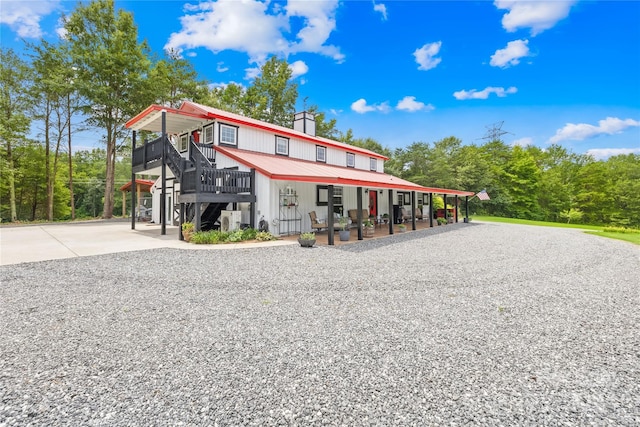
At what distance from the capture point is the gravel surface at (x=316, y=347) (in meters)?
2.10

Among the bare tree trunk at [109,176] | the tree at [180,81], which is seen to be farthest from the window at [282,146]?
the tree at [180,81]

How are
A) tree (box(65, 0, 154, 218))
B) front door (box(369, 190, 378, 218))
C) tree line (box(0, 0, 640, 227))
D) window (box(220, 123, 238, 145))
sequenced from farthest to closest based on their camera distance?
tree line (box(0, 0, 640, 227)) < tree (box(65, 0, 154, 218)) < front door (box(369, 190, 378, 218)) < window (box(220, 123, 238, 145))

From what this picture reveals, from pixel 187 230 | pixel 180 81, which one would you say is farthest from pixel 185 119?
pixel 180 81

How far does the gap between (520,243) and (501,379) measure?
34.3 ft

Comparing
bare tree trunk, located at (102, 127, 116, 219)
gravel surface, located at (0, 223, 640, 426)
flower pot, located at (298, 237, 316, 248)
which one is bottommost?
gravel surface, located at (0, 223, 640, 426)

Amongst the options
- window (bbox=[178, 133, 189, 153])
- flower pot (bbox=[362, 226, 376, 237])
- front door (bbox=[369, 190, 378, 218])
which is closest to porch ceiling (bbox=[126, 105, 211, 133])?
window (bbox=[178, 133, 189, 153])

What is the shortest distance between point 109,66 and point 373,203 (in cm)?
2158

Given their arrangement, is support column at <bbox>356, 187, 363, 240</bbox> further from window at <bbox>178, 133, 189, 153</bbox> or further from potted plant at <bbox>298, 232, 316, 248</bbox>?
window at <bbox>178, 133, 189, 153</bbox>

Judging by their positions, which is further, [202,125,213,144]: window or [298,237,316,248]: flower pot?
[202,125,213,144]: window

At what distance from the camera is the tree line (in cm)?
2069

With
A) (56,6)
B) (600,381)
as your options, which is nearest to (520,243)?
(600,381)

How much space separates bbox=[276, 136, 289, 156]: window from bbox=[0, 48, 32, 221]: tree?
19.3 m

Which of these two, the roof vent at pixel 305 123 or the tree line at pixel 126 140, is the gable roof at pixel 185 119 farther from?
the tree line at pixel 126 140

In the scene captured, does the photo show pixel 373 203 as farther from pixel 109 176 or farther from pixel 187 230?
pixel 109 176
